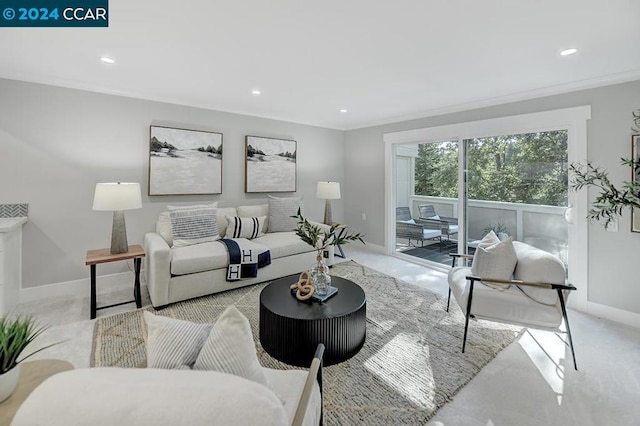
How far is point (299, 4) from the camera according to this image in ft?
5.97

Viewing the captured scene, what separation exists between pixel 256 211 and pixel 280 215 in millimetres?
372

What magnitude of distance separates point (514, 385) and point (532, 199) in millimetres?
2397

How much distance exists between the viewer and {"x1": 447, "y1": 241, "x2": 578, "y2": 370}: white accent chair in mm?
2178

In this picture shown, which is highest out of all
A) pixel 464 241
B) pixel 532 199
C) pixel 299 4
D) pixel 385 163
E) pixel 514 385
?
pixel 299 4

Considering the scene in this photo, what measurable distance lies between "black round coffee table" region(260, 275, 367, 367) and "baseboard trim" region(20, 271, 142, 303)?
98.2 inches

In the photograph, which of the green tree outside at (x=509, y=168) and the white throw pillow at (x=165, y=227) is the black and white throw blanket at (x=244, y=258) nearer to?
the white throw pillow at (x=165, y=227)

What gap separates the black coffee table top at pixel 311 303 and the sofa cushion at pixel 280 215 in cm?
187

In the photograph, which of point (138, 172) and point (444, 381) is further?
point (138, 172)

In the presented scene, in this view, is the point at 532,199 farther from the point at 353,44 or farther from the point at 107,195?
the point at 107,195

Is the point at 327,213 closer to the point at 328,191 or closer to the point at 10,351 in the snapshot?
the point at 328,191

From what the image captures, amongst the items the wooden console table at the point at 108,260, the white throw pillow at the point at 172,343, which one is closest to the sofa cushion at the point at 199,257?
the wooden console table at the point at 108,260

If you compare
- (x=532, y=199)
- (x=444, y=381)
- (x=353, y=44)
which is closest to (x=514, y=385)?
(x=444, y=381)

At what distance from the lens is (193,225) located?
359 centimetres

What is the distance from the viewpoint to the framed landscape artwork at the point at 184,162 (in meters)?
3.84
